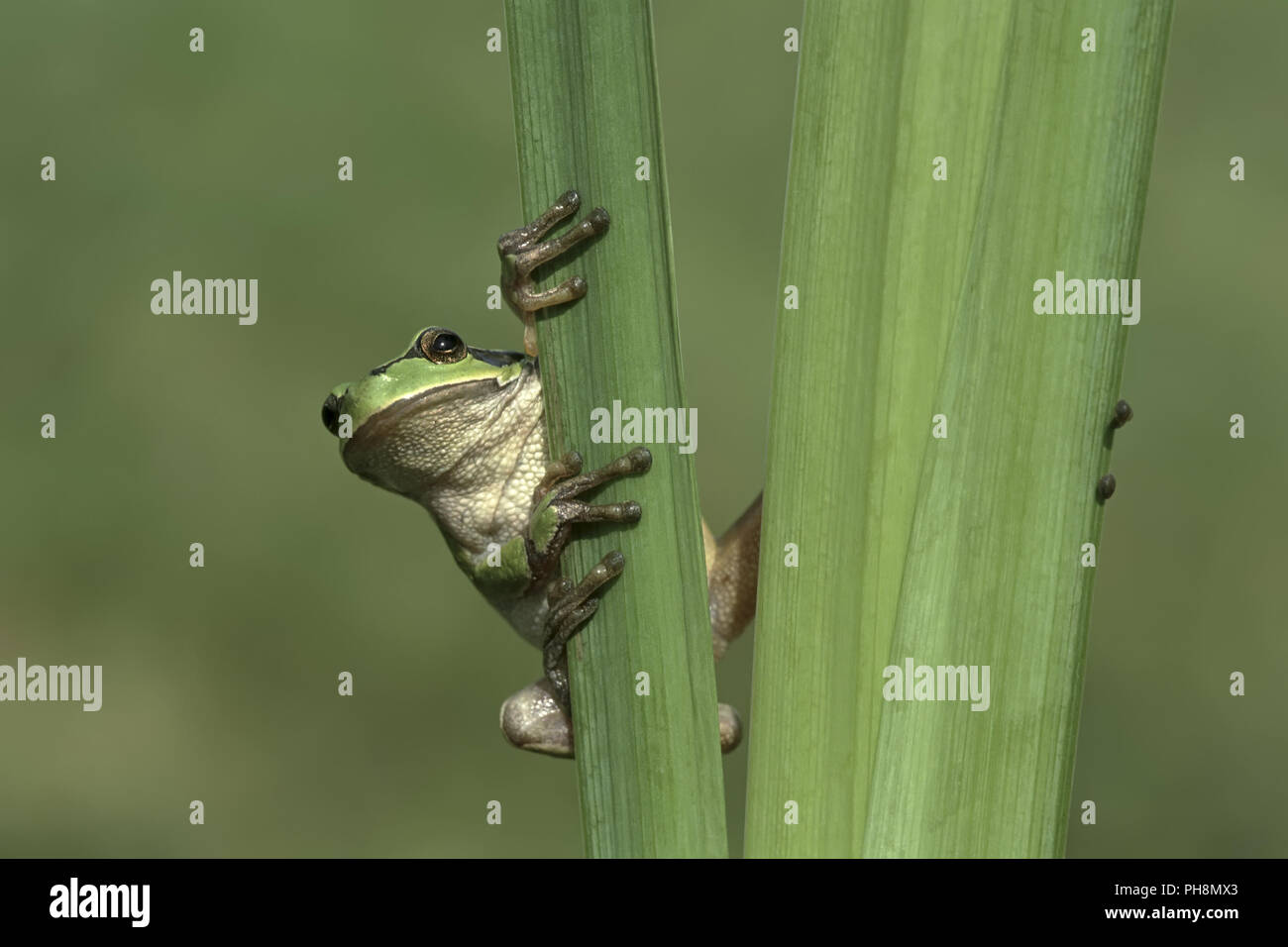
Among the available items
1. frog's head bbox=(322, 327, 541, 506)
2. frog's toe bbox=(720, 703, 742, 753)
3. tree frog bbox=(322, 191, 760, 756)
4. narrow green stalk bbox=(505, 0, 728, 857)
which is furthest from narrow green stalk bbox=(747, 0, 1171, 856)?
frog's toe bbox=(720, 703, 742, 753)

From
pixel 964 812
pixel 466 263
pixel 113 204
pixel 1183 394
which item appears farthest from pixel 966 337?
pixel 113 204

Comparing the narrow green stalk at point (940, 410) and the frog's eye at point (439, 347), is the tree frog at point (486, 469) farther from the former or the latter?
the narrow green stalk at point (940, 410)

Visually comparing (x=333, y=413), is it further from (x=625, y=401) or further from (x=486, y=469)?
(x=625, y=401)

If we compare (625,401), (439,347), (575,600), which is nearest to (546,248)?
(625,401)

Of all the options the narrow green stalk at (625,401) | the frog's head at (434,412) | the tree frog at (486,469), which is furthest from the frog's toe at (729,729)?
the narrow green stalk at (625,401)

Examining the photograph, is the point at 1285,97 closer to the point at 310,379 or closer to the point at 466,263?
the point at 466,263

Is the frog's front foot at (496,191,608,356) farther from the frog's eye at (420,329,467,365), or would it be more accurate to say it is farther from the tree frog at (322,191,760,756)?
the frog's eye at (420,329,467,365)
